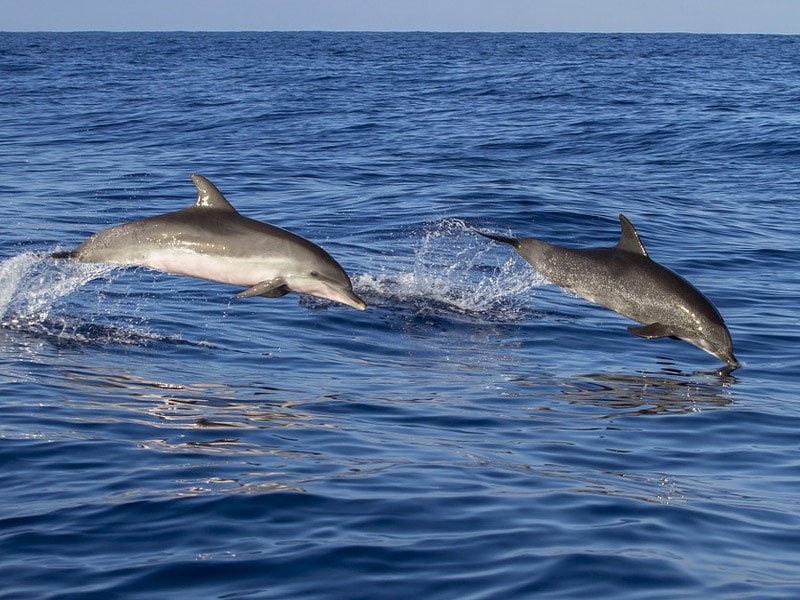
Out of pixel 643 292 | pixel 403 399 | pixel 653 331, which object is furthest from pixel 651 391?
pixel 403 399

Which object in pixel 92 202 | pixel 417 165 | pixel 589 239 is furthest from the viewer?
pixel 417 165

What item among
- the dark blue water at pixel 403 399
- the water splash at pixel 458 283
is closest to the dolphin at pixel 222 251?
the dark blue water at pixel 403 399

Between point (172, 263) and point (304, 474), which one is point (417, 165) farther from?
point (304, 474)

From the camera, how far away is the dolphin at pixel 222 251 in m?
8.80

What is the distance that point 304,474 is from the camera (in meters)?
6.40

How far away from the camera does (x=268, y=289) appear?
28.2 feet

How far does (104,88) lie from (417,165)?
20.9 m

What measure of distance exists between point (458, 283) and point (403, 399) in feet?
15.8

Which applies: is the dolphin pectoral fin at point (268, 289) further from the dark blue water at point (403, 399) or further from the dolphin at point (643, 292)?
the dolphin at point (643, 292)

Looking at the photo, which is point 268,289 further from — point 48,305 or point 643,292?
point 48,305

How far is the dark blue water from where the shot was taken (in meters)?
5.24

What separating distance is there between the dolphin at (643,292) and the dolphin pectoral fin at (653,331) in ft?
0.05

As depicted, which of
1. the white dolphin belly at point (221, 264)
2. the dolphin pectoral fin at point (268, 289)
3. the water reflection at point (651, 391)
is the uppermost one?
the white dolphin belly at point (221, 264)

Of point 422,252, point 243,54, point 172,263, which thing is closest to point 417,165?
point 422,252
